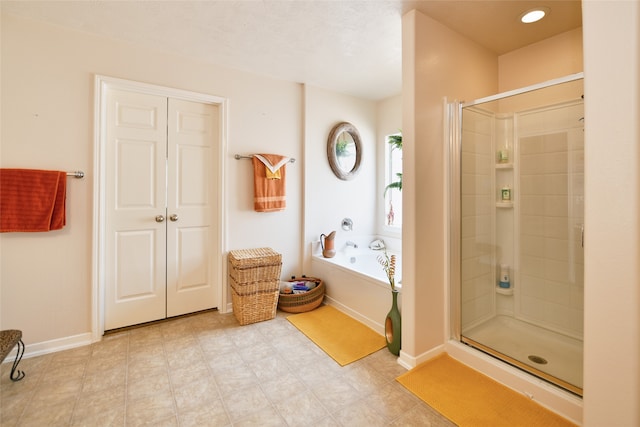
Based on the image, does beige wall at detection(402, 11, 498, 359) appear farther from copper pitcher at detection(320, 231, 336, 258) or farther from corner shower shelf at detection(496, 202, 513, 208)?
copper pitcher at detection(320, 231, 336, 258)

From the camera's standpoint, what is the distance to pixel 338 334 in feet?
7.77

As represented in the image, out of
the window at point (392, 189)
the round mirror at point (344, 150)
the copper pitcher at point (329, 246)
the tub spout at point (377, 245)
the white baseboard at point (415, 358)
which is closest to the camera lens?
the white baseboard at point (415, 358)

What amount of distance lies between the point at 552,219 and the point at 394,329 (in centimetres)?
132

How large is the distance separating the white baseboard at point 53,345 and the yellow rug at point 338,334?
5.30 ft

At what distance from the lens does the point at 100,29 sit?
Result: 6.95 feet

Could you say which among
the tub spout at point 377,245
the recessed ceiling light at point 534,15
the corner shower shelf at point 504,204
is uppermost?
the recessed ceiling light at point 534,15

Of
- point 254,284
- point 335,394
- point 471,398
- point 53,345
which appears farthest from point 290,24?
point 53,345

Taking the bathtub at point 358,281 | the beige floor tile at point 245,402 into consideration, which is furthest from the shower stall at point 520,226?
the beige floor tile at point 245,402

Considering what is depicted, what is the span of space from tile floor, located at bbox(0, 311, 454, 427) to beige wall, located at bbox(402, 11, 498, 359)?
0.42 meters

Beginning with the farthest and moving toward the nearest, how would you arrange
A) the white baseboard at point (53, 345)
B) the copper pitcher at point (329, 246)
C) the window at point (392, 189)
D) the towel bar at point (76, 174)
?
the window at point (392, 189), the copper pitcher at point (329, 246), the towel bar at point (76, 174), the white baseboard at point (53, 345)

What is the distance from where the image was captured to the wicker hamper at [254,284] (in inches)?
98.9

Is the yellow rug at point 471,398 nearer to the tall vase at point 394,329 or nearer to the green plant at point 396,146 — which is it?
the tall vase at point 394,329

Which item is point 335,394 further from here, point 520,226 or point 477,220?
point 520,226

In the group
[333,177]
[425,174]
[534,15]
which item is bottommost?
[425,174]
